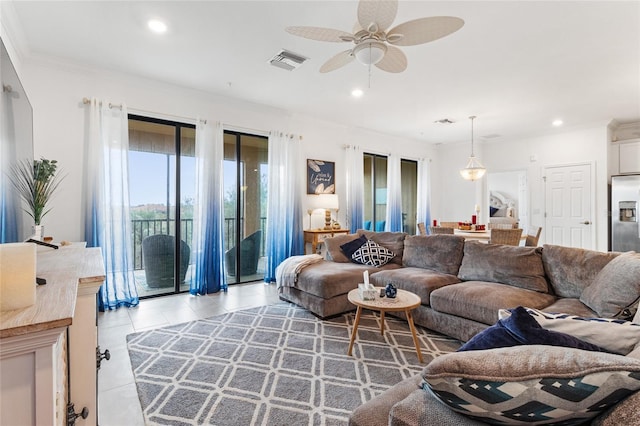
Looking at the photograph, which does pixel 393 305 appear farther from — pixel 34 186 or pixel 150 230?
pixel 150 230

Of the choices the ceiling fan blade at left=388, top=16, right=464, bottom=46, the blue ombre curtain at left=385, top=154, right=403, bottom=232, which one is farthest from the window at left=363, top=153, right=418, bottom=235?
the ceiling fan blade at left=388, top=16, right=464, bottom=46

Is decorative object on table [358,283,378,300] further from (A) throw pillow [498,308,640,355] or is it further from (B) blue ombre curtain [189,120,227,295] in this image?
(B) blue ombre curtain [189,120,227,295]

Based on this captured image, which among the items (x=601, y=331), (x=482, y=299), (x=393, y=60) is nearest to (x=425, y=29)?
(x=393, y=60)

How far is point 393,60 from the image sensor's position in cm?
249

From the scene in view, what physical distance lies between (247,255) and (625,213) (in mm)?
6380

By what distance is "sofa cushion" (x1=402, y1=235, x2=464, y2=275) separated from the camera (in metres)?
3.40

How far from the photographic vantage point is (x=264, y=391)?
1.98 meters

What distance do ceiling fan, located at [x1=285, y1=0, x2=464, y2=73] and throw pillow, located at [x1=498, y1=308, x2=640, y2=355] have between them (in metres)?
1.72

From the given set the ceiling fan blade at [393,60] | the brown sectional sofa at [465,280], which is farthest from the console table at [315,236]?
the ceiling fan blade at [393,60]

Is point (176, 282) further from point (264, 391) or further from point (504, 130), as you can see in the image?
point (504, 130)

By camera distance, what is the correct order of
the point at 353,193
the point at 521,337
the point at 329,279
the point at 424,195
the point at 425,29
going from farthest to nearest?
the point at 424,195, the point at 353,193, the point at 329,279, the point at 425,29, the point at 521,337

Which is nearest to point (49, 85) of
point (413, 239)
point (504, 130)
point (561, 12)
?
point (413, 239)

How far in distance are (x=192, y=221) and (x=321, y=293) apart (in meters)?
2.22

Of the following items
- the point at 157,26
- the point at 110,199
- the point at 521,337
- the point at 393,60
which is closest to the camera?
the point at 521,337
